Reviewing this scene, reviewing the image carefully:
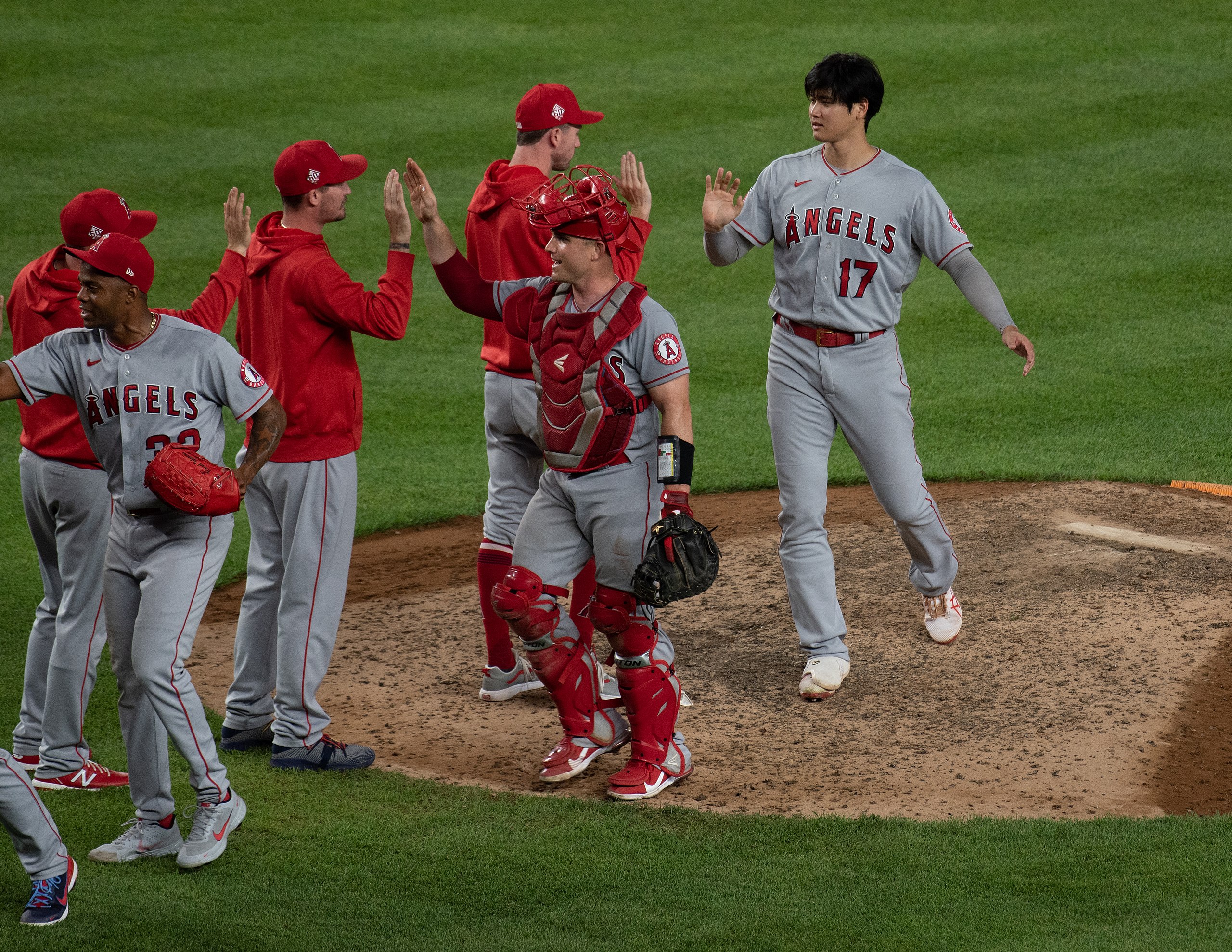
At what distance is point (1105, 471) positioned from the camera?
7.80m

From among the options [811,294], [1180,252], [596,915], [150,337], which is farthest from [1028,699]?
[1180,252]

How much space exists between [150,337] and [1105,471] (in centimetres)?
541

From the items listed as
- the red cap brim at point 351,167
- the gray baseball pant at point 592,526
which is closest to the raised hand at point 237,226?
the red cap brim at point 351,167

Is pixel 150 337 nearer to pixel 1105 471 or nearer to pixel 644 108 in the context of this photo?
pixel 1105 471

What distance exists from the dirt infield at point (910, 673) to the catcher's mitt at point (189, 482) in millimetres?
1402

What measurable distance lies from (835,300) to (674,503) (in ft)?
4.78

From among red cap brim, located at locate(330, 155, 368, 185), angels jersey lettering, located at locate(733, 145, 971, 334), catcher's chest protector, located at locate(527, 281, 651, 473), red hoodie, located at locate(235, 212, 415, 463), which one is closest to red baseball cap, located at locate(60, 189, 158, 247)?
red hoodie, located at locate(235, 212, 415, 463)

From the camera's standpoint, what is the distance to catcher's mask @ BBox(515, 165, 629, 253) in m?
4.47

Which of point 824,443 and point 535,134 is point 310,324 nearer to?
point 535,134

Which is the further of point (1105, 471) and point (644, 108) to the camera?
point (644, 108)

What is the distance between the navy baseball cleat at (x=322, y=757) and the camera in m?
4.95

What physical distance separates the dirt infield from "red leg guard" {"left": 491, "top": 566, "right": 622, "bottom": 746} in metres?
0.19

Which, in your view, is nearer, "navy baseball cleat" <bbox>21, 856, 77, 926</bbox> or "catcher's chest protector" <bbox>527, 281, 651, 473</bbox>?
"navy baseball cleat" <bbox>21, 856, 77, 926</bbox>

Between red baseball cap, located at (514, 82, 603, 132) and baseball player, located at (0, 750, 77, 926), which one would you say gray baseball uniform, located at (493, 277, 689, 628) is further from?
baseball player, located at (0, 750, 77, 926)
